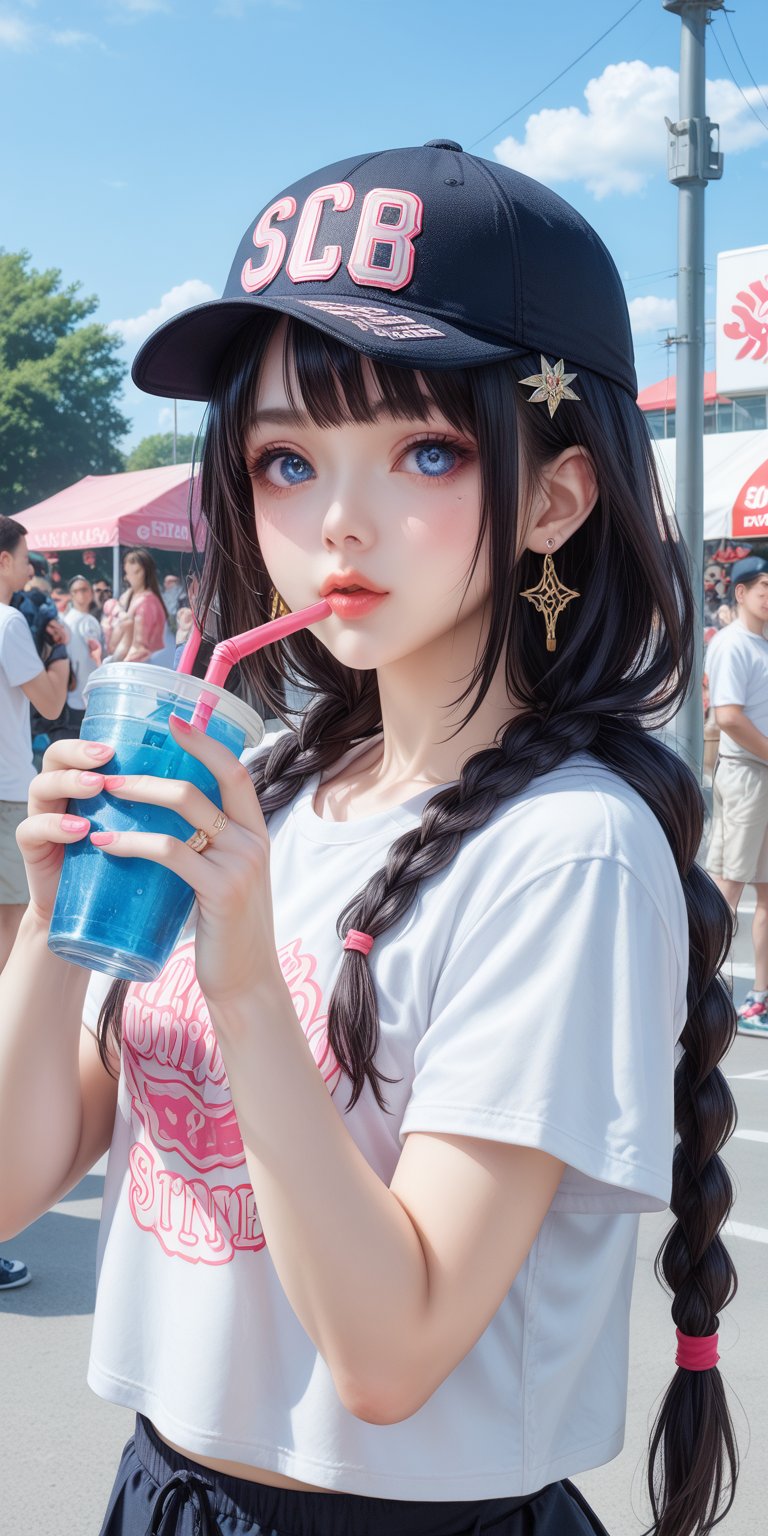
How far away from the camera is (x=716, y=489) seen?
13.7 metres

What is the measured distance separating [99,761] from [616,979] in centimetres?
39

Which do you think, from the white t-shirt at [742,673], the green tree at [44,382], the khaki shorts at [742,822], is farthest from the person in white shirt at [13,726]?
the green tree at [44,382]

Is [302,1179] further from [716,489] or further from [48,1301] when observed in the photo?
[716,489]

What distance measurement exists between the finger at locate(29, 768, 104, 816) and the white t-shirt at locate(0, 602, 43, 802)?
4178mm

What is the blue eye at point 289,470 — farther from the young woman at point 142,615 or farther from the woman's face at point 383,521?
the young woman at point 142,615

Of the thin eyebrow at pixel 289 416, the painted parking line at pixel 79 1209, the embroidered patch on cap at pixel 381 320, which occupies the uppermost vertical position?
the embroidered patch on cap at pixel 381 320

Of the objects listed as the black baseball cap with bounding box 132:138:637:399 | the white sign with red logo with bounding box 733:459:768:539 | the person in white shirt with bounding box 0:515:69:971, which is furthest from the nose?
the white sign with red logo with bounding box 733:459:768:539

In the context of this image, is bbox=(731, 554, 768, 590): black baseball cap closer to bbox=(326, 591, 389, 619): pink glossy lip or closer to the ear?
the ear

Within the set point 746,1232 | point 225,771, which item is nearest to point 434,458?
point 225,771

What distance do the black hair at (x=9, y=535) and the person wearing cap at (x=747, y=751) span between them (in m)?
2.91

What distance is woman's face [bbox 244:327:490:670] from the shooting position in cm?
109

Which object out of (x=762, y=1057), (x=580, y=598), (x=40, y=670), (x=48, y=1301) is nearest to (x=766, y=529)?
(x=762, y=1057)

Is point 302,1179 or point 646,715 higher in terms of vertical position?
point 646,715

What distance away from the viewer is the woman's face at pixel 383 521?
1.09 m
